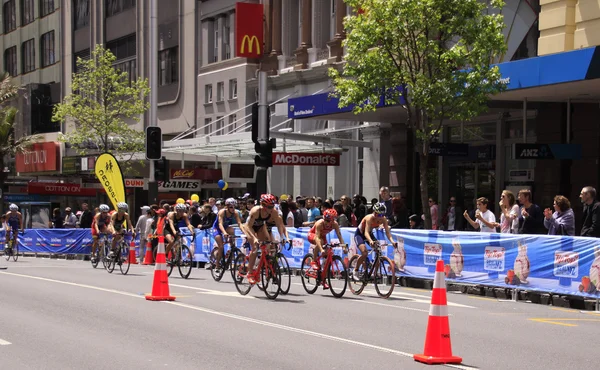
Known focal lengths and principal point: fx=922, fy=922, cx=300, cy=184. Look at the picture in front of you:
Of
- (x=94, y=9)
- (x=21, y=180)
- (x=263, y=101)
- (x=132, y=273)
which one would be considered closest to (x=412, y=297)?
(x=132, y=273)

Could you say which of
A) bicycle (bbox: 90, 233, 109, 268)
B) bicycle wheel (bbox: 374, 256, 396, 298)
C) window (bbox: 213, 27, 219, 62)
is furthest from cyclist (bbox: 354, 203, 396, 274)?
window (bbox: 213, 27, 219, 62)

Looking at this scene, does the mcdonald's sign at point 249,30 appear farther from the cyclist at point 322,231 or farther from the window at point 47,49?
the window at point 47,49

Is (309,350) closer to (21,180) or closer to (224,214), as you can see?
(224,214)

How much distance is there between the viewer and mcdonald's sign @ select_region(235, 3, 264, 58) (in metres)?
37.5

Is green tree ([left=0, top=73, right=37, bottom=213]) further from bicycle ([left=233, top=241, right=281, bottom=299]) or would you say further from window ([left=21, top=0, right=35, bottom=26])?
bicycle ([left=233, top=241, right=281, bottom=299])

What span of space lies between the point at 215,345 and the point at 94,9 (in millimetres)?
46340

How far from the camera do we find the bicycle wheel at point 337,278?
15.9 m

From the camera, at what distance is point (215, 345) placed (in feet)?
34.2

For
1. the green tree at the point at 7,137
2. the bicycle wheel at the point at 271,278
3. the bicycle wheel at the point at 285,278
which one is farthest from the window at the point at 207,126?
the bicycle wheel at the point at 271,278

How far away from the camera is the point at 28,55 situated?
6262cm

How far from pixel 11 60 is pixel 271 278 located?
54218mm

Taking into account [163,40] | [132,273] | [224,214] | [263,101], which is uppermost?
[163,40]

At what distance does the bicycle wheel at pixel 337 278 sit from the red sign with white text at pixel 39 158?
115 ft

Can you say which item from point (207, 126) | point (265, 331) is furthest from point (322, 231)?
point (207, 126)
